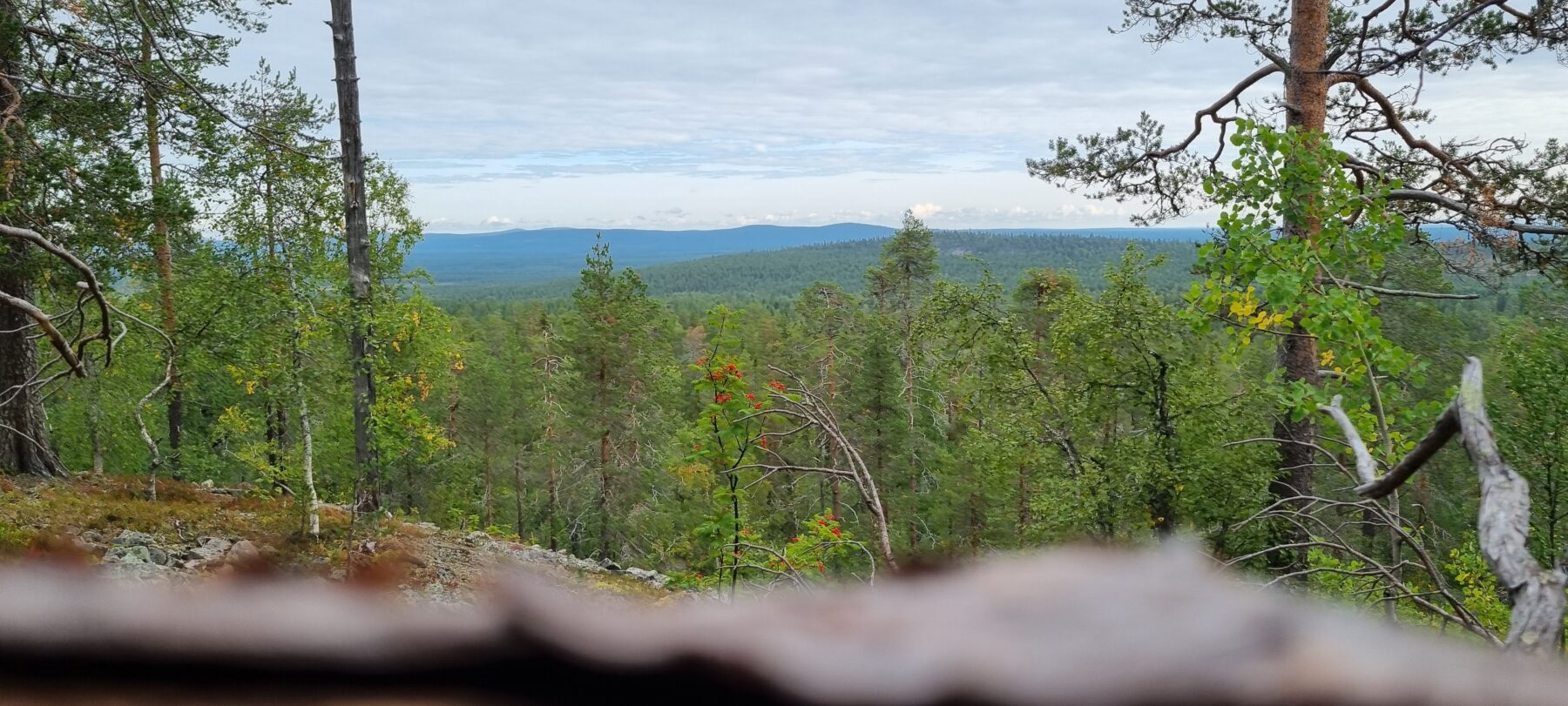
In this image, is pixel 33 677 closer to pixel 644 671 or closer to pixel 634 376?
pixel 644 671

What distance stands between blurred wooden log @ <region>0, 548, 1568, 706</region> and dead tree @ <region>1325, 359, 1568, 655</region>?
1.46 feet

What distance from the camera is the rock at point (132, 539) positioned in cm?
746

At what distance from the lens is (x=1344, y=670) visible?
49 cm

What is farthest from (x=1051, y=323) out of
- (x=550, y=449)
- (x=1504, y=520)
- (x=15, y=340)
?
(x=550, y=449)

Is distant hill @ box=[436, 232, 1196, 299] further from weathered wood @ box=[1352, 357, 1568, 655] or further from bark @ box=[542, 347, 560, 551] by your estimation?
weathered wood @ box=[1352, 357, 1568, 655]

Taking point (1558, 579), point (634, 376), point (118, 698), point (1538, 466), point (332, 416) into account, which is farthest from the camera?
point (634, 376)

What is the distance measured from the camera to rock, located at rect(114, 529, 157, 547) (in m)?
7.46

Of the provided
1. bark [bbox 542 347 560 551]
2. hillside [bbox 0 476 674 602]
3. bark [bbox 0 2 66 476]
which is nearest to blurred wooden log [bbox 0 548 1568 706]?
hillside [bbox 0 476 674 602]

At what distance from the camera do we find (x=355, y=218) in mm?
8992

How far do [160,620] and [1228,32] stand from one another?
34.4ft

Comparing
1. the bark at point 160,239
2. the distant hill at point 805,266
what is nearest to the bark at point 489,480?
the bark at point 160,239

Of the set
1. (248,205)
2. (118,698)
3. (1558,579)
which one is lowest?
(1558,579)

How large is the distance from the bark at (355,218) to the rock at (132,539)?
5.78 feet

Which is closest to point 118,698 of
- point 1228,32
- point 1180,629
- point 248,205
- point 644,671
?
point 644,671
